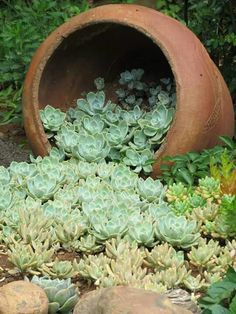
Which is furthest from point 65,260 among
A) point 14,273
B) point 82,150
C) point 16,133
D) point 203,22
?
point 203,22

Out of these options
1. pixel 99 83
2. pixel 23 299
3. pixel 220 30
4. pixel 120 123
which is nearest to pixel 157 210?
pixel 120 123

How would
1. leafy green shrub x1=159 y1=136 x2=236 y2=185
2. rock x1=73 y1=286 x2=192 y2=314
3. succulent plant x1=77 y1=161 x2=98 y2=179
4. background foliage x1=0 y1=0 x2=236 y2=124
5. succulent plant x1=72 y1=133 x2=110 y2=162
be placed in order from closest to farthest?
rock x1=73 y1=286 x2=192 y2=314 < leafy green shrub x1=159 y1=136 x2=236 y2=185 < succulent plant x1=77 y1=161 x2=98 y2=179 < succulent plant x1=72 y1=133 x2=110 y2=162 < background foliage x1=0 y1=0 x2=236 y2=124

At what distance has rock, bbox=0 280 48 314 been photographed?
3107mm

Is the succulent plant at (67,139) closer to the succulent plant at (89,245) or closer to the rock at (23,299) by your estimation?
the succulent plant at (89,245)

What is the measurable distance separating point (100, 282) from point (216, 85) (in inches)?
64.7

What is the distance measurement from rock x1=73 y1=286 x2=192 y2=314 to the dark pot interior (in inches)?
88.1

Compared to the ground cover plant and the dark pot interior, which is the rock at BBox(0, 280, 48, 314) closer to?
the ground cover plant

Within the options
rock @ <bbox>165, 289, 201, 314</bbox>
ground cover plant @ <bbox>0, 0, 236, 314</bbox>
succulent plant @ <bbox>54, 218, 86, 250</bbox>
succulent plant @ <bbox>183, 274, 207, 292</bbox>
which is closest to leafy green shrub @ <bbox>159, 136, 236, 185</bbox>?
ground cover plant @ <bbox>0, 0, 236, 314</bbox>

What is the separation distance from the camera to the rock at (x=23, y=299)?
3107 millimetres

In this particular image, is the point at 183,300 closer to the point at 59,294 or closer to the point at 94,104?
the point at 59,294

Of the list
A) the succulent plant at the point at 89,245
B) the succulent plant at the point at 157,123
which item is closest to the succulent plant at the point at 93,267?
the succulent plant at the point at 89,245

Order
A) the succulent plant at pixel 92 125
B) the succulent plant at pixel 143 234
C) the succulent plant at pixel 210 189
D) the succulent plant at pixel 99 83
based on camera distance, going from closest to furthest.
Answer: the succulent plant at pixel 143 234, the succulent plant at pixel 210 189, the succulent plant at pixel 92 125, the succulent plant at pixel 99 83

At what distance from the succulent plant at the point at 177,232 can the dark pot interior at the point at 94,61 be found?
1546mm

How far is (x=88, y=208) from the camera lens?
3.99m
